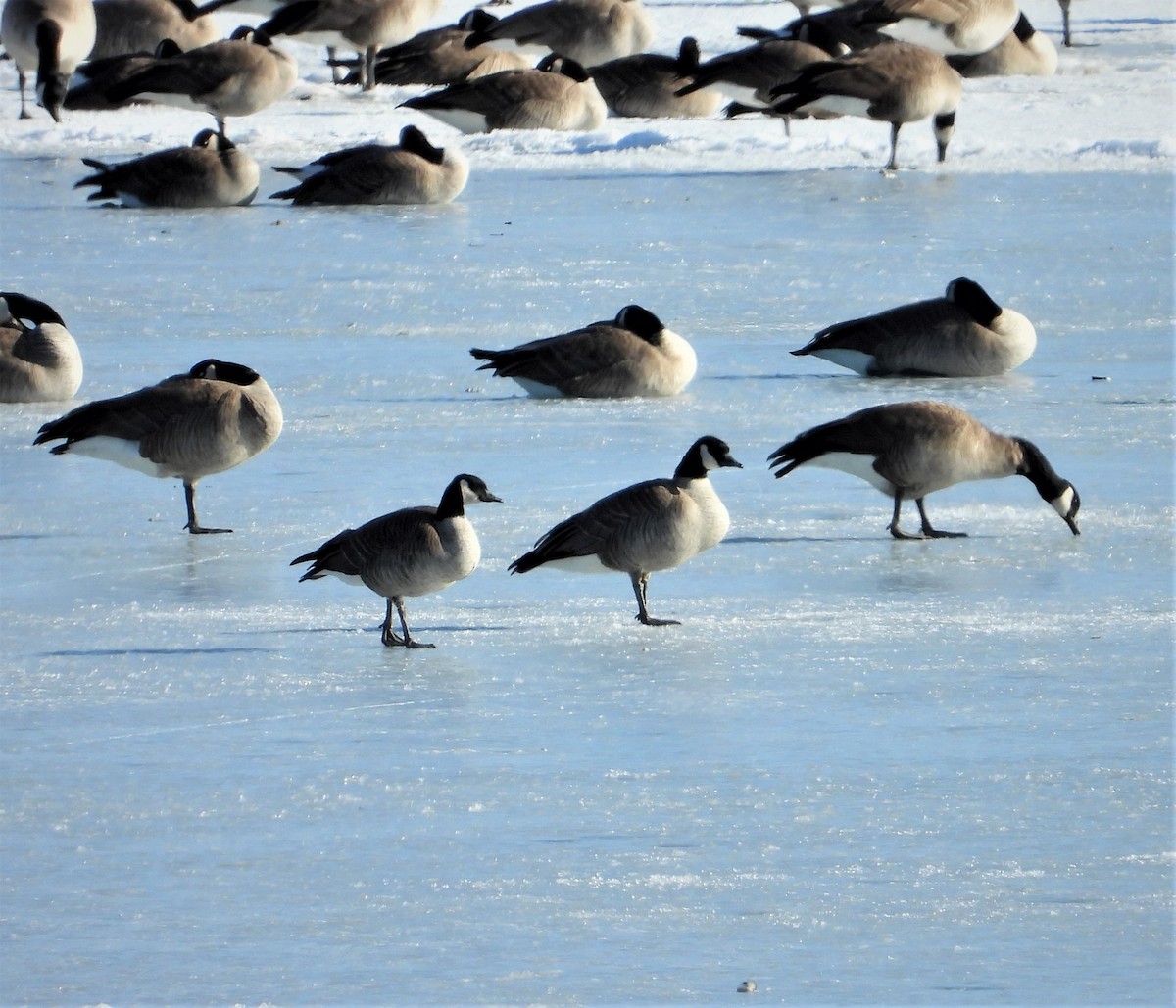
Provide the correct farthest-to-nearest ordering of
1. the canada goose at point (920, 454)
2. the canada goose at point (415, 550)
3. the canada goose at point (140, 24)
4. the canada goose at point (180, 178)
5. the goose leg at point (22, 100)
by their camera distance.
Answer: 1. the canada goose at point (140, 24)
2. the goose leg at point (22, 100)
3. the canada goose at point (180, 178)
4. the canada goose at point (920, 454)
5. the canada goose at point (415, 550)

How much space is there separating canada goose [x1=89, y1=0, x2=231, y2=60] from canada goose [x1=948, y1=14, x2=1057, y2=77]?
7.38 meters

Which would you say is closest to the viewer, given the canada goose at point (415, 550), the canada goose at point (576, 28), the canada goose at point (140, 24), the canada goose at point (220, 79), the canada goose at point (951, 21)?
the canada goose at point (415, 550)

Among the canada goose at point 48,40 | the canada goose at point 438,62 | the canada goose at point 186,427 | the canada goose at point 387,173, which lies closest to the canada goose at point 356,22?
the canada goose at point 438,62

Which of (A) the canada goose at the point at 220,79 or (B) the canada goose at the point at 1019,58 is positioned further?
(B) the canada goose at the point at 1019,58

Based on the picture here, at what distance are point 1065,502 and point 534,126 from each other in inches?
458

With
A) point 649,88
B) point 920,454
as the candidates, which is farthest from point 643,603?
point 649,88

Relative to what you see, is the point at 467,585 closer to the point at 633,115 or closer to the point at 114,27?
the point at 633,115

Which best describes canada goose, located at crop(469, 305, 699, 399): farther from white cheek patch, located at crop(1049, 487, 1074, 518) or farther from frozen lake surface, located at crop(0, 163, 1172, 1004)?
white cheek patch, located at crop(1049, 487, 1074, 518)

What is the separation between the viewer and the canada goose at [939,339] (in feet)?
30.8

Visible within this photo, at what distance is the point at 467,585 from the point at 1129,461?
268 cm

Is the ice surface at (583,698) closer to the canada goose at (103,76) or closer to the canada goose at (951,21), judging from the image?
the canada goose at (951,21)

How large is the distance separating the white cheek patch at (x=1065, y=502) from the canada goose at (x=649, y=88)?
12809mm

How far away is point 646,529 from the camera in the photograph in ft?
19.9

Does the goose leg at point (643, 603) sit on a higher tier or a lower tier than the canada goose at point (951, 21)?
higher
